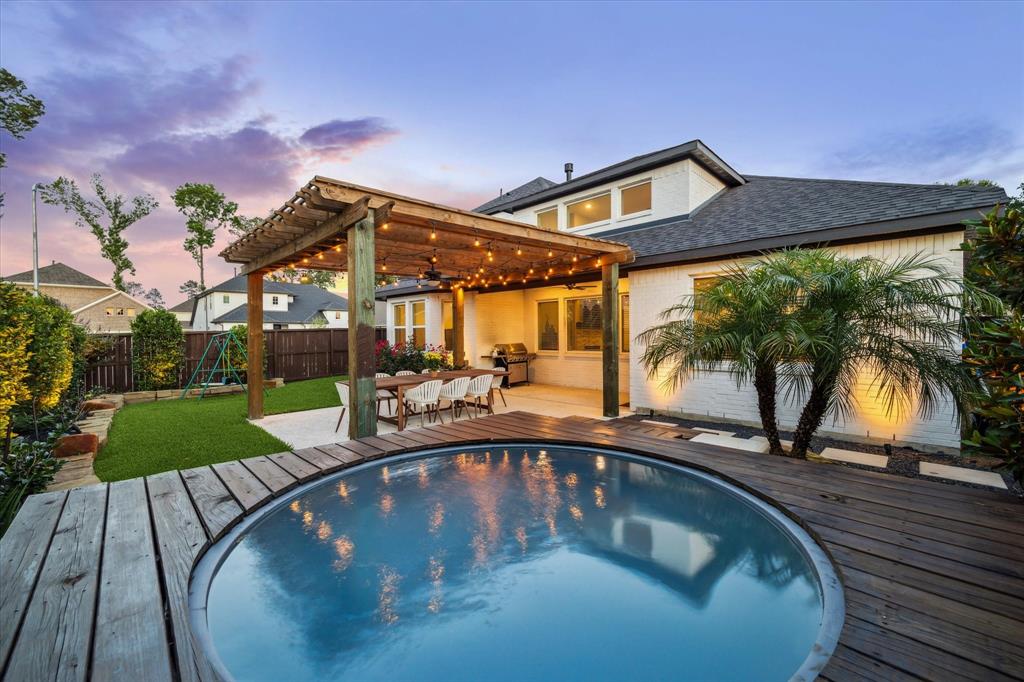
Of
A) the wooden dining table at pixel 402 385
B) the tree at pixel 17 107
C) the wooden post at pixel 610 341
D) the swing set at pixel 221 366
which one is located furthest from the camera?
the tree at pixel 17 107

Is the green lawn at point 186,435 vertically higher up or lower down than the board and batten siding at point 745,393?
lower down

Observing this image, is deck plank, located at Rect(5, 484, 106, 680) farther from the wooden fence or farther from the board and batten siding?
the wooden fence

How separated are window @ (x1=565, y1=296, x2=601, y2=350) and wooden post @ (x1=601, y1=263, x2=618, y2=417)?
11.1 feet

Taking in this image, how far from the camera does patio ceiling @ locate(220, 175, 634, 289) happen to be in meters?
4.75

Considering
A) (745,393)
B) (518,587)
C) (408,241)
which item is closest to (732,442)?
(745,393)

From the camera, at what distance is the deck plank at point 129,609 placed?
157 cm

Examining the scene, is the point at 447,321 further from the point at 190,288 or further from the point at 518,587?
the point at 190,288

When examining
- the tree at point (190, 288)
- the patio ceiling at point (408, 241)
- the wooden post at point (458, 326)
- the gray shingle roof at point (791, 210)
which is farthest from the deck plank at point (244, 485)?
the tree at point (190, 288)

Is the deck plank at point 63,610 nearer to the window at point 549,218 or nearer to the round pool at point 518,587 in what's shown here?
the round pool at point 518,587

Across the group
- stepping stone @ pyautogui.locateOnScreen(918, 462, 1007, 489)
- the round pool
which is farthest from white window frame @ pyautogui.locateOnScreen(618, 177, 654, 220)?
the round pool

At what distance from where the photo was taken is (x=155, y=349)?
1079cm

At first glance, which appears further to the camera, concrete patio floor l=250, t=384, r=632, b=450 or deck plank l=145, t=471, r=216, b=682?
concrete patio floor l=250, t=384, r=632, b=450

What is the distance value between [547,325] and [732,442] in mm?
7407

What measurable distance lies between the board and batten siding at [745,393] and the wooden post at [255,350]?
745cm
